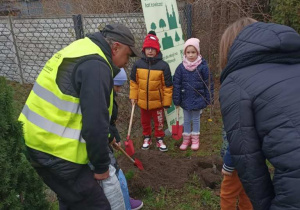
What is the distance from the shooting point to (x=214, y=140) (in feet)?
16.3

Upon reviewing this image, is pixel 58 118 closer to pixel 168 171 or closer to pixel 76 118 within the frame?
pixel 76 118

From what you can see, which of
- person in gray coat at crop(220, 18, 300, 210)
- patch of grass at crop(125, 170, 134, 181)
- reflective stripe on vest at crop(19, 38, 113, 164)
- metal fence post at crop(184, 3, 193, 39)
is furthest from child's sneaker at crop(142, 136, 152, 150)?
person in gray coat at crop(220, 18, 300, 210)

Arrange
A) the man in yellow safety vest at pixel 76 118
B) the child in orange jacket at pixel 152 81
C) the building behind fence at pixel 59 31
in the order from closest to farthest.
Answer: the man in yellow safety vest at pixel 76 118, the child in orange jacket at pixel 152 81, the building behind fence at pixel 59 31

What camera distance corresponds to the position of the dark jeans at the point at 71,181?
201 cm

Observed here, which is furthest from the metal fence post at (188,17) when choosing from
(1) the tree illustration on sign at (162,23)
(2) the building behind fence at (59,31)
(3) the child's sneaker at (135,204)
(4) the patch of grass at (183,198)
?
(3) the child's sneaker at (135,204)

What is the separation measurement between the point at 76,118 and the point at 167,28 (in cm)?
349

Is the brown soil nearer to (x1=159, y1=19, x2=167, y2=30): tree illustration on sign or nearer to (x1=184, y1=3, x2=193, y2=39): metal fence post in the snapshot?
(x1=159, y1=19, x2=167, y2=30): tree illustration on sign

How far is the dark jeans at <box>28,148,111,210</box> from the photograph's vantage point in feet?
6.61

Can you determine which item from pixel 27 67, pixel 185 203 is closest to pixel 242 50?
pixel 185 203

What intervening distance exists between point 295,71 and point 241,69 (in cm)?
27

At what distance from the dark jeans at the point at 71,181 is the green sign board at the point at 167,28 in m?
2.91

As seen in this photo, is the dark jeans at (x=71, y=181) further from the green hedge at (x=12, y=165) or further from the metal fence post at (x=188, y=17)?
the metal fence post at (x=188, y=17)

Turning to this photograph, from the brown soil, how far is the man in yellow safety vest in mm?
1513

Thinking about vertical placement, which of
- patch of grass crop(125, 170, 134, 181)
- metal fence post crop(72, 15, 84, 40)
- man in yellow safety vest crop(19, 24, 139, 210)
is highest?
metal fence post crop(72, 15, 84, 40)
